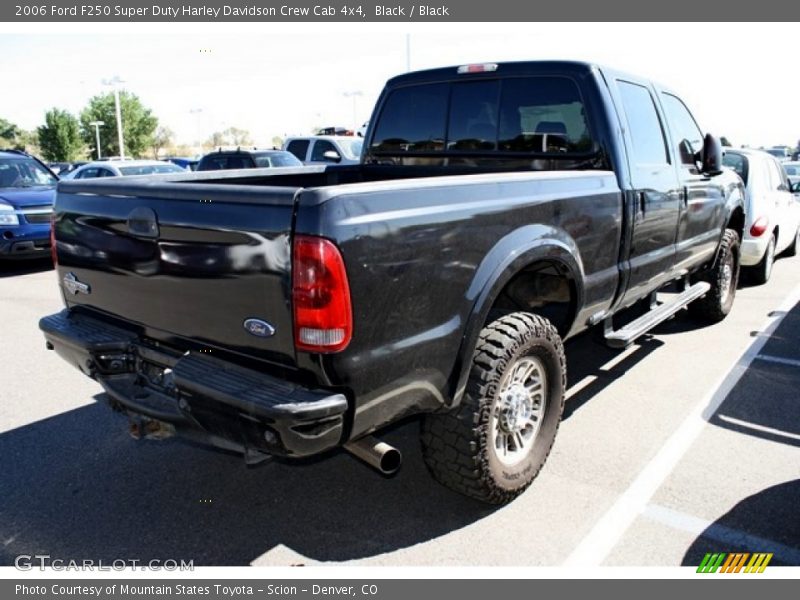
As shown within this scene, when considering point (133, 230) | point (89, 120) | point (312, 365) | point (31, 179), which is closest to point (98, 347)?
point (133, 230)

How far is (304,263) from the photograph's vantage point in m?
2.27

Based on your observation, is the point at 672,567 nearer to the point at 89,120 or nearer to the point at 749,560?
the point at 749,560

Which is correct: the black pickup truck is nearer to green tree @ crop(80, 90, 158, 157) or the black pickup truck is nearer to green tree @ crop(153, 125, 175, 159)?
green tree @ crop(80, 90, 158, 157)

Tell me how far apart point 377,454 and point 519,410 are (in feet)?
3.13

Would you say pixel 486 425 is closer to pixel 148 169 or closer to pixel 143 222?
pixel 143 222

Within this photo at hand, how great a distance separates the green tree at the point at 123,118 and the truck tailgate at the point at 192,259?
261ft

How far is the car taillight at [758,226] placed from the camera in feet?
25.7

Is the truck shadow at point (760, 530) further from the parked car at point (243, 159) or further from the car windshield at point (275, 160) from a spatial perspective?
the car windshield at point (275, 160)

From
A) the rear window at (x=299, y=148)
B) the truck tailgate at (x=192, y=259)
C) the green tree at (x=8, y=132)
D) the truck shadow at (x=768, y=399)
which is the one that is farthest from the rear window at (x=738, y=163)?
the green tree at (x=8, y=132)

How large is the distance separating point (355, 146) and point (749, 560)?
44.8ft

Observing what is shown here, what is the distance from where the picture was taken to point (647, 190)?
4.29m

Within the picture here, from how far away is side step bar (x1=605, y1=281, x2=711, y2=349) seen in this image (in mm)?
4090

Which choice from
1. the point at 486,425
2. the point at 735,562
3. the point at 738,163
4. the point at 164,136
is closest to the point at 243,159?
the point at 738,163

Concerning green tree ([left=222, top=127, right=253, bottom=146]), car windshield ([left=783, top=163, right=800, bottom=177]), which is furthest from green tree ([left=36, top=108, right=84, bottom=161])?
car windshield ([left=783, top=163, right=800, bottom=177])
